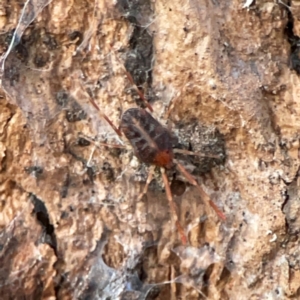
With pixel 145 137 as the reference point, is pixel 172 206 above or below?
below

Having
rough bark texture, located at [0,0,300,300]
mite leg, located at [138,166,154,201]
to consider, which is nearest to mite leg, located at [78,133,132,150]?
rough bark texture, located at [0,0,300,300]

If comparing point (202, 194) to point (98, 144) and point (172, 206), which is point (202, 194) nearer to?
point (172, 206)

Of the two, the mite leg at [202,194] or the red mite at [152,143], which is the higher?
the red mite at [152,143]

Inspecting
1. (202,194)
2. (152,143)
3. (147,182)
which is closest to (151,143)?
(152,143)

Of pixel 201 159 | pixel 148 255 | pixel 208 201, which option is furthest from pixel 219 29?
pixel 148 255

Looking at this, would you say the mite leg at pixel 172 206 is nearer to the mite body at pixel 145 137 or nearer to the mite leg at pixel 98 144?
the mite body at pixel 145 137

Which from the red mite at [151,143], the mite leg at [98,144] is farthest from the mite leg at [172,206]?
the mite leg at [98,144]

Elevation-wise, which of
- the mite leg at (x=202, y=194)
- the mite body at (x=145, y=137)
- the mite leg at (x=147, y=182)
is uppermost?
the mite body at (x=145, y=137)

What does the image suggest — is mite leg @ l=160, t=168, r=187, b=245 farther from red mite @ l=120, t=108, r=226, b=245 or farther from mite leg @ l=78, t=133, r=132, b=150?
mite leg @ l=78, t=133, r=132, b=150
